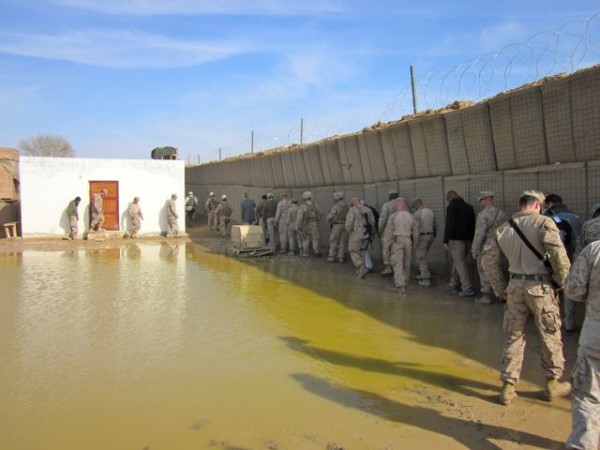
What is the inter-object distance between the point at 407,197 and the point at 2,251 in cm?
A: 1161

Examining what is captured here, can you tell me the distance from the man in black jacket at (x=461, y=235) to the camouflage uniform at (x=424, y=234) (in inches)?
35.3

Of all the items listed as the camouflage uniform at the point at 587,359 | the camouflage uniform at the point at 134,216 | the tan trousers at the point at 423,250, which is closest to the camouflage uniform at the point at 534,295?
the camouflage uniform at the point at 587,359

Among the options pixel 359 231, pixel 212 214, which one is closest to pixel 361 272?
pixel 359 231

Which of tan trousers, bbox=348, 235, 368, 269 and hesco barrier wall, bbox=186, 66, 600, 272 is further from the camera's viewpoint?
tan trousers, bbox=348, 235, 368, 269

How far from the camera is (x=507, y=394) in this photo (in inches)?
163

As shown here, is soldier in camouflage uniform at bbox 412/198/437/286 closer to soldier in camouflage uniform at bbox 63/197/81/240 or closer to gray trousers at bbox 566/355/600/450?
gray trousers at bbox 566/355/600/450

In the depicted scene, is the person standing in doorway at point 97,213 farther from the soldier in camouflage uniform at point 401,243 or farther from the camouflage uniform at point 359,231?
the soldier in camouflage uniform at point 401,243

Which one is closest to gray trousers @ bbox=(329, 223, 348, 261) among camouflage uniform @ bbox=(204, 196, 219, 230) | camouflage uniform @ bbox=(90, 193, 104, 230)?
camouflage uniform @ bbox=(204, 196, 219, 230)

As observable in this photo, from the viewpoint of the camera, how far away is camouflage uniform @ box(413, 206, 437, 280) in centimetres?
896

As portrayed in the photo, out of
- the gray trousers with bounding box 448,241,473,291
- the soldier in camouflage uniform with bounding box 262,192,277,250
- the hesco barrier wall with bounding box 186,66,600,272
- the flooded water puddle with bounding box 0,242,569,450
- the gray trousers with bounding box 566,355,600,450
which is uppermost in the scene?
the hesco barrier wall with bounding box 186,66,600,272

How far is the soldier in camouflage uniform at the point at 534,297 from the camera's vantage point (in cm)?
413

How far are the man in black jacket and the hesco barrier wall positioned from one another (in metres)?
0.55

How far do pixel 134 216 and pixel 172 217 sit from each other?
1308 millimetres

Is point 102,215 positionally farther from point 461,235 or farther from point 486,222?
point 486,222
